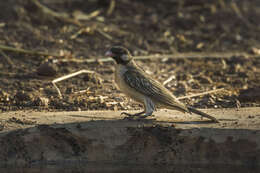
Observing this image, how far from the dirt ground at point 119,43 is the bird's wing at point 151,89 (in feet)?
3.53

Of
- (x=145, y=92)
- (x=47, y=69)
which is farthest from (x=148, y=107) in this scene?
(x=47, y=69)

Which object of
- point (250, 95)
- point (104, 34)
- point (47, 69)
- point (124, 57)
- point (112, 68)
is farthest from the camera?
point (104, 34)

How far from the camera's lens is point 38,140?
617 centimetres

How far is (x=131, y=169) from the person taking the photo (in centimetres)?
607

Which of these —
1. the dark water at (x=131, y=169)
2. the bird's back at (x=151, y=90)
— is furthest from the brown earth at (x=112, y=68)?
the bird's back at (x=151, y=90)

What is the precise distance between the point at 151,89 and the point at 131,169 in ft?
3.75

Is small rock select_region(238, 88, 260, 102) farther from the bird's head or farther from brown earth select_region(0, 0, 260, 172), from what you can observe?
the bird's head

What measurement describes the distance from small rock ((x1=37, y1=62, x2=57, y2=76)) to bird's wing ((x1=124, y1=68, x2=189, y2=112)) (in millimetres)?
2475

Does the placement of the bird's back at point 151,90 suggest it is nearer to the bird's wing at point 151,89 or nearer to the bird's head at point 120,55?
the bird's wing at point 151,89

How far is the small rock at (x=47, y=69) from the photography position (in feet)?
29.3

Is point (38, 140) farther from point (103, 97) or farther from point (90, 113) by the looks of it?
point (103, 97)

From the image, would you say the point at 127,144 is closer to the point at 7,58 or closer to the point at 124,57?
the point at 124,57

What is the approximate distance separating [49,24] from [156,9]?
3046 mm

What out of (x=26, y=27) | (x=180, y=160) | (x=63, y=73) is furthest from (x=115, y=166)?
(x=26, y=27)
